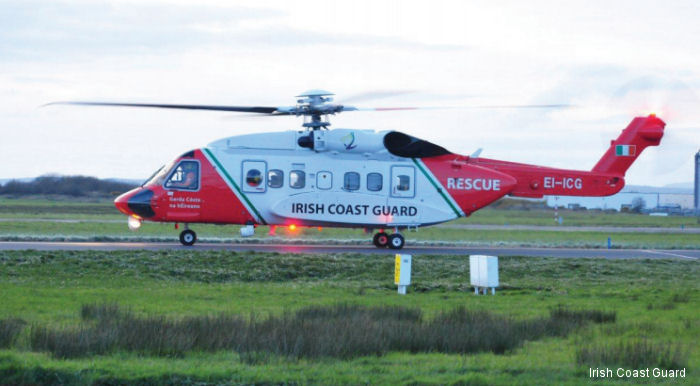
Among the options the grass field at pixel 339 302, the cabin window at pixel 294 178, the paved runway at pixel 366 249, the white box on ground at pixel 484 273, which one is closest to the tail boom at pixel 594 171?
the paved runway at pixel 366 249

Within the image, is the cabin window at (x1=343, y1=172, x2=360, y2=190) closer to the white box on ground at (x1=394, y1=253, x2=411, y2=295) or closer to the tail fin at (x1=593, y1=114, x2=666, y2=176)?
the tail fin at (x1=593, y1=114, x2=666, y2=176)

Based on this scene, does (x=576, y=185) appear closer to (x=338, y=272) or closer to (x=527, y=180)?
(x=527, y=180)

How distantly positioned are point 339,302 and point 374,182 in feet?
51.1

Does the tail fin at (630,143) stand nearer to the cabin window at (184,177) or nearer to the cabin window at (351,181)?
the cabin window at (351,181)

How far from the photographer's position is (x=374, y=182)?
114ft

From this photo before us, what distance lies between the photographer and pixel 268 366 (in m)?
13.2

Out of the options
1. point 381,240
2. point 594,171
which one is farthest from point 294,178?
point 594,171

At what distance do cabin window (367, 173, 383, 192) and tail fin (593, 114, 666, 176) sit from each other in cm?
909

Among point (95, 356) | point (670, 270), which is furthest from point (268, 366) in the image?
point (670, 270)

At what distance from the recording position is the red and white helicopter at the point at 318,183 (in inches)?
1330

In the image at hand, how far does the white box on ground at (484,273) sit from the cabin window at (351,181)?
12.0 m

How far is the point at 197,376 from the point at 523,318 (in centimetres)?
783

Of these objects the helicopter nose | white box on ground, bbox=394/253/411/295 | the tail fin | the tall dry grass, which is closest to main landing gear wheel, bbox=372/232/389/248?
the helicopter nose

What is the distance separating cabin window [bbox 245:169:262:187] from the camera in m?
34.0
